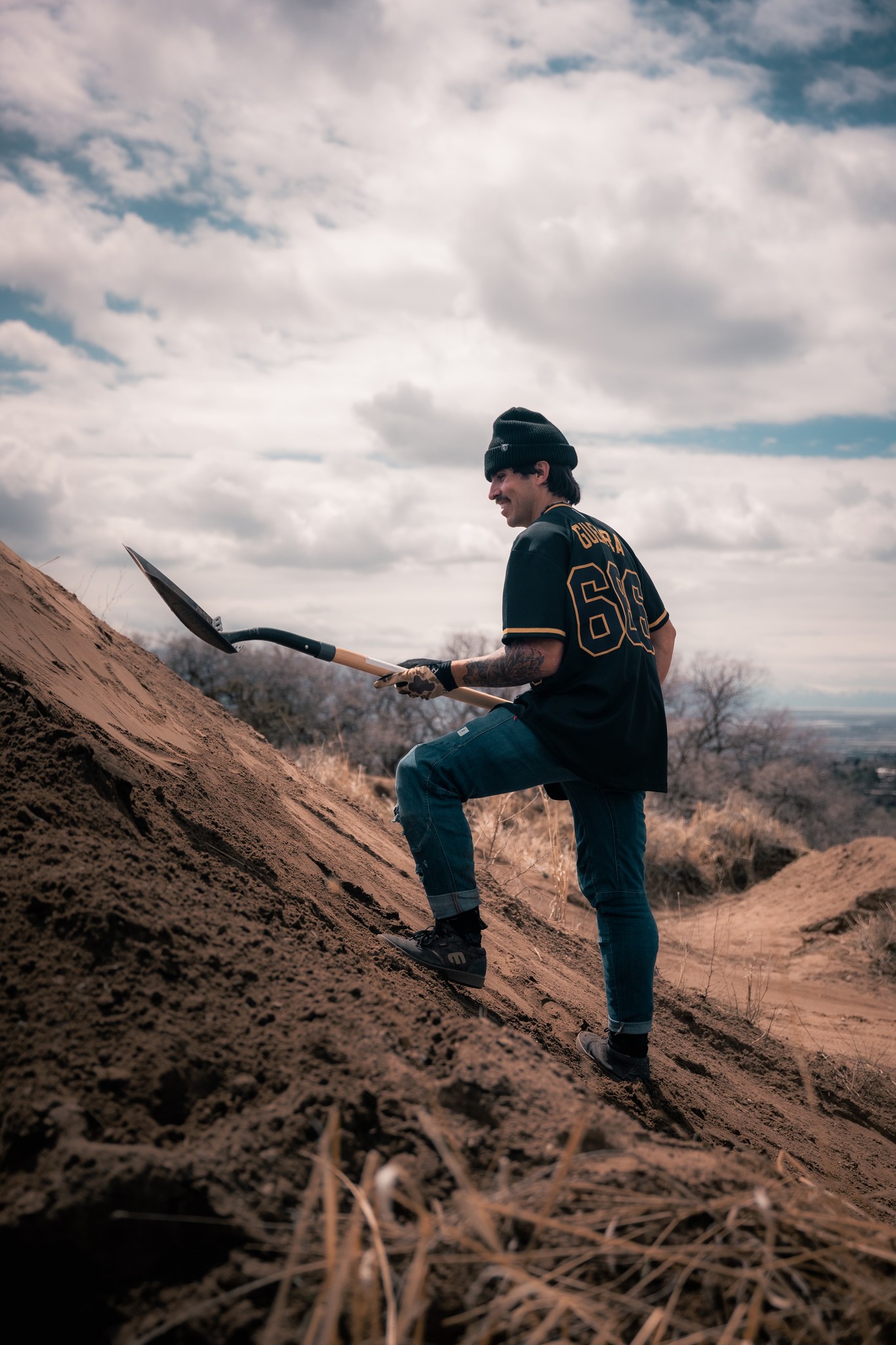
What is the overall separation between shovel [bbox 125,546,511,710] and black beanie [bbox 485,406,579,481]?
1057mm

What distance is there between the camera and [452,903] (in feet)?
10.1

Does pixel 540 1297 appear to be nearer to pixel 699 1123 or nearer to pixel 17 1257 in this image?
pixel 17 1257

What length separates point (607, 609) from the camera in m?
3.08

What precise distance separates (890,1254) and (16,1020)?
5.60ft

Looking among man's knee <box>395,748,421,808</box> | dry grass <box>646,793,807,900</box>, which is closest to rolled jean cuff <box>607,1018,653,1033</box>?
man's knee <box>395,748,421,808</box>

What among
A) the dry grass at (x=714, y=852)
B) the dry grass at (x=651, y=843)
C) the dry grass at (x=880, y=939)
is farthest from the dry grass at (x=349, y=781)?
the dry grass at (x=880, y=939)

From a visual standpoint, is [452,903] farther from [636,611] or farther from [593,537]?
[593,537]

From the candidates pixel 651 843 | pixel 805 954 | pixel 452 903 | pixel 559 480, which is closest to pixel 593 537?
pixel 559 480

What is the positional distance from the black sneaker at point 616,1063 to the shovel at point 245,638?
1445 mm

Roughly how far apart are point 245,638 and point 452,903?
1.95 metres

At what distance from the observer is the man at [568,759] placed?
9.87ft

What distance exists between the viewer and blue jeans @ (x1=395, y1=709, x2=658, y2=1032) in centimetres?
303

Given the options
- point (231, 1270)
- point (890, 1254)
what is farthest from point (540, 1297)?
point (890, 1254)

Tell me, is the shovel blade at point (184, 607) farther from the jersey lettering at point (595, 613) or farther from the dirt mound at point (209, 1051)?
the jersey lettering at point (595, 613)
